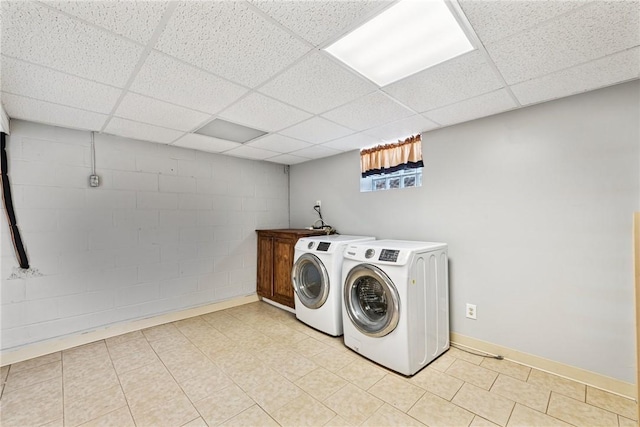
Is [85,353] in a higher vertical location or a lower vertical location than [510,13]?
lower

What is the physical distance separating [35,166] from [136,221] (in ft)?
3.10

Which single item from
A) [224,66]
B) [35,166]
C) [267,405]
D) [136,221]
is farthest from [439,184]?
[35,166]

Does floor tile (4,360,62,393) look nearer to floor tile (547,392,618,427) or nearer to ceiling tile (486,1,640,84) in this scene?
floor tile (547,392,618,427)

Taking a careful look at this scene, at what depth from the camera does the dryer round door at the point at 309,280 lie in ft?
9.47

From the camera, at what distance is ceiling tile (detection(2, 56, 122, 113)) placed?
1607 mm

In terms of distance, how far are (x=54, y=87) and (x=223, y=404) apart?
2417mm

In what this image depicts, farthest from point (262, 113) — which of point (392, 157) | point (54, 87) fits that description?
point (392, 157)

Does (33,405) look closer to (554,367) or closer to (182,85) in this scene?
(182,85)

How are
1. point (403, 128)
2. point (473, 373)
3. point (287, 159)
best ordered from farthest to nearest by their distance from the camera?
point (287, 159) < point (403, 128) < point (473, 373)

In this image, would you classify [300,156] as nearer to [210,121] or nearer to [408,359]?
[210,121]

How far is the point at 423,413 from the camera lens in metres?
1.71

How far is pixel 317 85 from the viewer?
185 centimetres

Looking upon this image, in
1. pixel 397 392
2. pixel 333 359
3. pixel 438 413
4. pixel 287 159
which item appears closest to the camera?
pixel 438 413

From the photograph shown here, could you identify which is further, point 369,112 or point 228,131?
point 228,131
